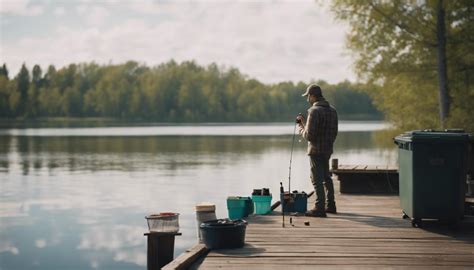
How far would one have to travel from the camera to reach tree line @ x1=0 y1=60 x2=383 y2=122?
117m

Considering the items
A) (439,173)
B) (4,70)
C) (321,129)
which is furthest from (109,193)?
(4,70)

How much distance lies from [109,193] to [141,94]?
3784 inches

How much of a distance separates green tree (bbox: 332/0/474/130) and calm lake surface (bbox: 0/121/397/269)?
12.4 ft

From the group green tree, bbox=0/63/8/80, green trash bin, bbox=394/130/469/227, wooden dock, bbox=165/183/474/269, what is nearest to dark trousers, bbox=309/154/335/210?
wooden dock, bbox=165/183/474/269

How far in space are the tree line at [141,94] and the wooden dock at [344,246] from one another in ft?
350

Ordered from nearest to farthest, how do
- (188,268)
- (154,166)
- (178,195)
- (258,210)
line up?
(188,268)
(258,210)
(178,195)
(154,166)

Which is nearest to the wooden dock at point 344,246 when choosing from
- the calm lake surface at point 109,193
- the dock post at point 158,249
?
the dock post at point 158,249

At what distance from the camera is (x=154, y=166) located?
1137 inches

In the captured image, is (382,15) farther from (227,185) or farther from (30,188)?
(30,188)

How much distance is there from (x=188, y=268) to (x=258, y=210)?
134 inches

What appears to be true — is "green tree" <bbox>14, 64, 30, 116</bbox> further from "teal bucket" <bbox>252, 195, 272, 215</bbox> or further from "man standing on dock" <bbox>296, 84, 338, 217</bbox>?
"man standing on dock" <bbox>296, 84, 338, 217</bbox>

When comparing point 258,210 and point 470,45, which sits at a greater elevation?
point 470,45

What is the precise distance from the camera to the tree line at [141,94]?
117 m

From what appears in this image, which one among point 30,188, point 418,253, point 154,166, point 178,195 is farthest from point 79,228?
point 154,166
